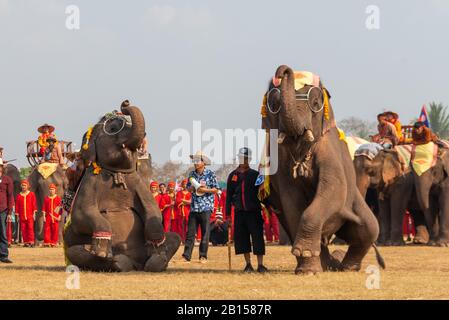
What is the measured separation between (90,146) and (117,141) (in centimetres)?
52

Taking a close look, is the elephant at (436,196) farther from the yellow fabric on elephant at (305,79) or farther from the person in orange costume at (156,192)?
the yellow fabric on elephant at (305,79)

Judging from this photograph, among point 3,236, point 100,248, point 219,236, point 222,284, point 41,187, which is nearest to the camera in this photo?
point 222,284

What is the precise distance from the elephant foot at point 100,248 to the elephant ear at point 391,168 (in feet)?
41.8

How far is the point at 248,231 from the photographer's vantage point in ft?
53.4

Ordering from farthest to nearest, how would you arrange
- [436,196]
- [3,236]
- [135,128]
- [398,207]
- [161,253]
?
[436,196] → [398,207] → [3,236] → [161,253] → [135,128]

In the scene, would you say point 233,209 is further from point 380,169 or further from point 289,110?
point 380,169

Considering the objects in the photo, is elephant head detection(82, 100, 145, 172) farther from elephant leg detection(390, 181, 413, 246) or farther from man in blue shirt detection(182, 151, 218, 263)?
elephant leg detection(390, 181, 413, 246)

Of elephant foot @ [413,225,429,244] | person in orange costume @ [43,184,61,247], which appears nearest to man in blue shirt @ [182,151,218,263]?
elephant foot @ [413,225,429,244]

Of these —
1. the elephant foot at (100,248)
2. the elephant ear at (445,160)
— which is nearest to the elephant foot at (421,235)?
the elephant ear at (445,160)

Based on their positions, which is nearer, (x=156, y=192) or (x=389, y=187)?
(x=389, y=187)

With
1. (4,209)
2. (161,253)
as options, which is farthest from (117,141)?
(4,209)

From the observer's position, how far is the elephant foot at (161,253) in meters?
15.7

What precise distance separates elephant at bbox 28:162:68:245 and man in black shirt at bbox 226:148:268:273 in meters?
16.0
